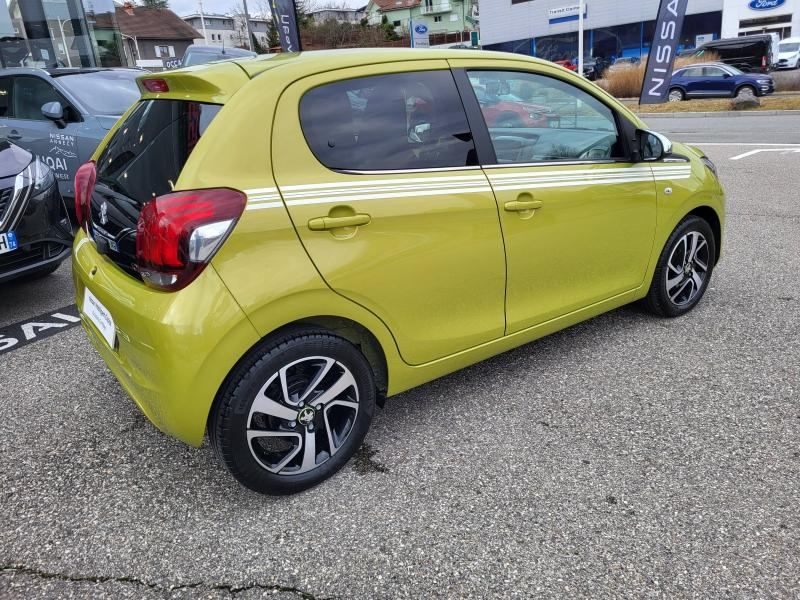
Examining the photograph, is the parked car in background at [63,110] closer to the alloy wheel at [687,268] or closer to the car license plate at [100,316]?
the car license plate at [100,316]

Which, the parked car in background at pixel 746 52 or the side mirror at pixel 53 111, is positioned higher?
the side mirror at pixel 53 111

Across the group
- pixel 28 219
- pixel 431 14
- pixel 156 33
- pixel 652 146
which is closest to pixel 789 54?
pixel 652 146

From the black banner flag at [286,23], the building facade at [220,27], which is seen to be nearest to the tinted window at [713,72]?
the black banner flag at [286,23]

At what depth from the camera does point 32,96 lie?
6.81 meters

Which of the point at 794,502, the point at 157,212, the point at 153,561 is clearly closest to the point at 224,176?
the point at 157,212

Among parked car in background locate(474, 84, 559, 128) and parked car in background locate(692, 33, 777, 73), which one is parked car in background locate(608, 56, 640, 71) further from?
parked car in background locate(474, 84, 559, 128)

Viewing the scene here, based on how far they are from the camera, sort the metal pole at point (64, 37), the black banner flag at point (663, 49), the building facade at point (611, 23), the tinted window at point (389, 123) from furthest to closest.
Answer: the building facade at point (611, 23)
the black banner flag at point (663, 49)
the metal pole at point (64, 37)
the tinted window at point (389, 123)

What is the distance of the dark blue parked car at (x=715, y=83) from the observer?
23453mm

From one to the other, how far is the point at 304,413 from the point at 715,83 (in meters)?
26.5

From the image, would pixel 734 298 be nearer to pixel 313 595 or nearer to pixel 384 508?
pixel 384 508

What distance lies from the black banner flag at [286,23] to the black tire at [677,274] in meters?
15.0

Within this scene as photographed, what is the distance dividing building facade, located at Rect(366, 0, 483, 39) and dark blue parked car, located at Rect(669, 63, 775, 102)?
4677 centimetres

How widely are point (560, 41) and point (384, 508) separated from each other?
54318 mm

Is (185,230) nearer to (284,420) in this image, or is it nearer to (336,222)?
(336,222)
